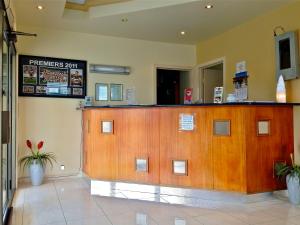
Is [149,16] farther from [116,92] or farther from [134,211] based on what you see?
[134,211]

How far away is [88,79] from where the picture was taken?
17.3 ft

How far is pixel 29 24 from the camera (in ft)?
15.5

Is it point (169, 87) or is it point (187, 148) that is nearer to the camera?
point (187, 148)

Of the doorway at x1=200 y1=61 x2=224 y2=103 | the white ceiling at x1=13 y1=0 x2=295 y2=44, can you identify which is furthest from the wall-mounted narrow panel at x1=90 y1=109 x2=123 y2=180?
the doorway at x1=200 y1=61 x2=224 y2=103

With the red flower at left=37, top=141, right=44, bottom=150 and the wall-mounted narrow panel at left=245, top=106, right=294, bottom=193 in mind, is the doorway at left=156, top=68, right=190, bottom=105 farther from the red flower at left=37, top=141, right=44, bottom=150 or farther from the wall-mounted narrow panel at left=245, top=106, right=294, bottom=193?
the wall-mounted narrow panel at left=245, top=106, right=294, bottom=193

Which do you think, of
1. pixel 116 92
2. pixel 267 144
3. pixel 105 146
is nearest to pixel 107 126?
pixel 105 146

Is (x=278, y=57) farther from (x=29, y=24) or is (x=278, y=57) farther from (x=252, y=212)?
(x=29, y=24)

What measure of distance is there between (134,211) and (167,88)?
15.7 feet

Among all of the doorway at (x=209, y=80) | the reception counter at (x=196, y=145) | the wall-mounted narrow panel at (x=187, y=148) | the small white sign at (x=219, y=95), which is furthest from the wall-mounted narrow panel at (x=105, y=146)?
the doorway at (x=209, y=80)

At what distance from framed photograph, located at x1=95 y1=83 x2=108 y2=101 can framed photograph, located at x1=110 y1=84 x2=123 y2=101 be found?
124 millimetres

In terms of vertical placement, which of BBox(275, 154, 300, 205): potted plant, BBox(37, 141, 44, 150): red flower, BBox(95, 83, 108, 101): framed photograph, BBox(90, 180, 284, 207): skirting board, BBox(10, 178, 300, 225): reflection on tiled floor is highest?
BBox(95, 83, 108, 101): framed photograph

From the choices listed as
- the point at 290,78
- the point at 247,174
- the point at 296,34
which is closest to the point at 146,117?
the point at 247,174

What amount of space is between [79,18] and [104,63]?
41.6 inches

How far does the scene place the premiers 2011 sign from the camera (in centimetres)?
480
